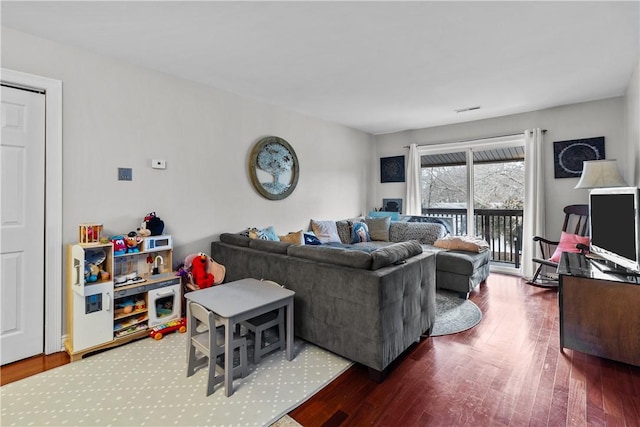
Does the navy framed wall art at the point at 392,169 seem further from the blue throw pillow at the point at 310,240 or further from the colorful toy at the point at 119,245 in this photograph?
the colorful toy at the point at 119,245

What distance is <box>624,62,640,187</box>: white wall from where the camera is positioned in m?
2.75

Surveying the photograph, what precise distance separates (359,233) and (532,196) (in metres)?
2.47

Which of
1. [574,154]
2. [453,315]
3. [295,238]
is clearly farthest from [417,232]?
[574,154]

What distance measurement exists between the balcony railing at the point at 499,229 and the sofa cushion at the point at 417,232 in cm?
52

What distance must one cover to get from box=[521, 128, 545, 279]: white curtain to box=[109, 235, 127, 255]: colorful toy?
4806 millimetres

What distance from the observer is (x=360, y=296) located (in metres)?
1.95

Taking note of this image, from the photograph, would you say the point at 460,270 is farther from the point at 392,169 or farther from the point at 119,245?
the point at 119,245

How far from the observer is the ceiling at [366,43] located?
6.34ft

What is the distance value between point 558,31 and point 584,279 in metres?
1.81

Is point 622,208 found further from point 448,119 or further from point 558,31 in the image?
point 448,119

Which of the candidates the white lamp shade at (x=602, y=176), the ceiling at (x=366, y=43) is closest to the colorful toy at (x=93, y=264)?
the ceiling at (x=366, y=43)

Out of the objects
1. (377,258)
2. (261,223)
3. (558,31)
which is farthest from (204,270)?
(558,31)

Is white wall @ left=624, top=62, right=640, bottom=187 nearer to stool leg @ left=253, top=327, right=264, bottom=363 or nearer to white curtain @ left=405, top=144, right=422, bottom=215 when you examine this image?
white curtain @ left=405, top=144, right=422, bottom=215

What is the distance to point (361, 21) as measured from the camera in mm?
2059
